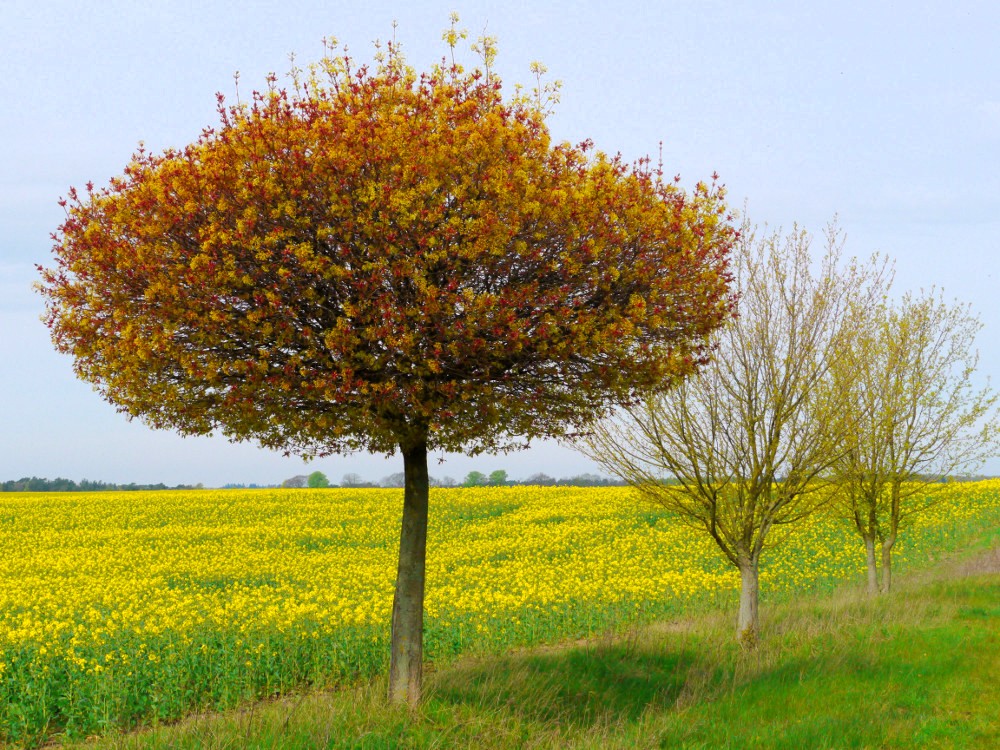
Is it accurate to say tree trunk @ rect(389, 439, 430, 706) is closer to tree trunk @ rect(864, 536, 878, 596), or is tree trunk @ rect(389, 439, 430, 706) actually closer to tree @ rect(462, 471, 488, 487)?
tree trunk @ rect(864, 536, 878, 596)

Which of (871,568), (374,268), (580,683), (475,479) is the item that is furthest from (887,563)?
(475,479)

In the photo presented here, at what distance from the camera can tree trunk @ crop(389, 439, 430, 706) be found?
10367mm

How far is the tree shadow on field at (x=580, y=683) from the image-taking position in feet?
34.8

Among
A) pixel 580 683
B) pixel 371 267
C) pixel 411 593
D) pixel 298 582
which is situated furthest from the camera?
pixel 298 582

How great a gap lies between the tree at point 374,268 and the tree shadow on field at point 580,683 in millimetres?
3715

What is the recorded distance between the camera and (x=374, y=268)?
8.59m

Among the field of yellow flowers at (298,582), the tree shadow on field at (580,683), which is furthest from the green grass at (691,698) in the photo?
the field of yellow flowers at (298,582)

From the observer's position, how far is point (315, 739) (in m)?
8.48

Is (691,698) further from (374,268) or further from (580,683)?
(374,268)

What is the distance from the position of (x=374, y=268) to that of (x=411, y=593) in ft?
14.6

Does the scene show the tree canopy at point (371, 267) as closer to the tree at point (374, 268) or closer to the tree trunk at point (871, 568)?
the tree at point (374, 268)

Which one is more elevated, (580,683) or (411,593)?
(411,593)

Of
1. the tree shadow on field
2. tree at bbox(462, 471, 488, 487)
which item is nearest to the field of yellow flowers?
the tree shadow on field

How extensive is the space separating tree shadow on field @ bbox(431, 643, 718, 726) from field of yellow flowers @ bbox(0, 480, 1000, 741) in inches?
88.1
